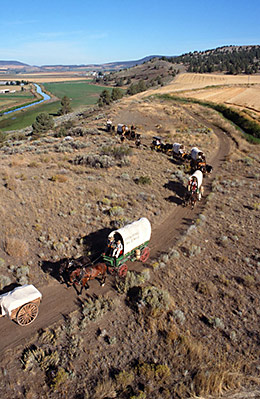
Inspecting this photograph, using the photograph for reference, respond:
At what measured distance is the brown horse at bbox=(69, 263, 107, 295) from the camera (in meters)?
10.9

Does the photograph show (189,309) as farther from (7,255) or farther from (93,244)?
(7,255)

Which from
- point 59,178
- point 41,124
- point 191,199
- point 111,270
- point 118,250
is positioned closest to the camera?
point 118,250

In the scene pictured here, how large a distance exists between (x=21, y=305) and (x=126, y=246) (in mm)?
5136

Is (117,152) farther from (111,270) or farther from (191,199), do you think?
(111,270)

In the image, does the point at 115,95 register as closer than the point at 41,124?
No

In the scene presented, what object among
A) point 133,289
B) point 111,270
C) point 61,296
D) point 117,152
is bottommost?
point 133,289

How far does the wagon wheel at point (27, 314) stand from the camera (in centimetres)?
938

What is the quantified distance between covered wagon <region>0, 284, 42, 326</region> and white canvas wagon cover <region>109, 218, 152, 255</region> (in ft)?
14.4

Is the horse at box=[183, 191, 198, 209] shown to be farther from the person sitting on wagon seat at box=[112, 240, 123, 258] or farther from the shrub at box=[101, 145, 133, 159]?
the shrub at box=[101, 145, 133, 159]

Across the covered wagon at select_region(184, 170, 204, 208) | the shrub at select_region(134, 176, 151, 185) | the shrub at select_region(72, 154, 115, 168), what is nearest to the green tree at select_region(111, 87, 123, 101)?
the shrub at select_region(72, 154, 115, 168)

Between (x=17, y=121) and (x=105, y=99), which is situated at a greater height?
(x=105, y=99)

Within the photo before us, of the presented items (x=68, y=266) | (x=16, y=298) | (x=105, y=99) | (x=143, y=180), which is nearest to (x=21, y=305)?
(x=16, y=298)

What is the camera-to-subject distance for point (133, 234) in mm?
12414

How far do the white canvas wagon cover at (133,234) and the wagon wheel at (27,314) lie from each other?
4.58 m
